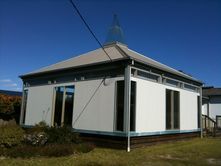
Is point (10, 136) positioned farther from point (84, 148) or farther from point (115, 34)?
point (115, 34)

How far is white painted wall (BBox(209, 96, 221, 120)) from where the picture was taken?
85.8 feet

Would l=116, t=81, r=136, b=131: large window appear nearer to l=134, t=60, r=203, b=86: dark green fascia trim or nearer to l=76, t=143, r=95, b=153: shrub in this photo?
l=134, t=60, r=203, b=86: dark green fascia trim

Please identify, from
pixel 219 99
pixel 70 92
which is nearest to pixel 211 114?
pixel 219 99

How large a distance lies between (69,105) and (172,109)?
18.1 ft

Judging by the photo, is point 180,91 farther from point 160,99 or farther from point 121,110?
point 121,110

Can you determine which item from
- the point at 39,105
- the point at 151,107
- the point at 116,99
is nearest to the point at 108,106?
the point at 116,99

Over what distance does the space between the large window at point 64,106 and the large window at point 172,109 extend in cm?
505

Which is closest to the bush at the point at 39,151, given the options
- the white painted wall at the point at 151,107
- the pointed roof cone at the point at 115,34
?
the white painted wall at the point at 151,107

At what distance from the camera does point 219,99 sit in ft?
87.0

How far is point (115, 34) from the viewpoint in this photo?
1570 centimetres

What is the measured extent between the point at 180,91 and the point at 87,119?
19.8 feet

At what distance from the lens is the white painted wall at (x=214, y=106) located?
2614 cm

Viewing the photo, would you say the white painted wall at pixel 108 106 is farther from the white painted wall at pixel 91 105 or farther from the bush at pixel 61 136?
the bush at pixel 61 136

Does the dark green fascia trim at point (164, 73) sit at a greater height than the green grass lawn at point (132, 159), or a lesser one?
greater
